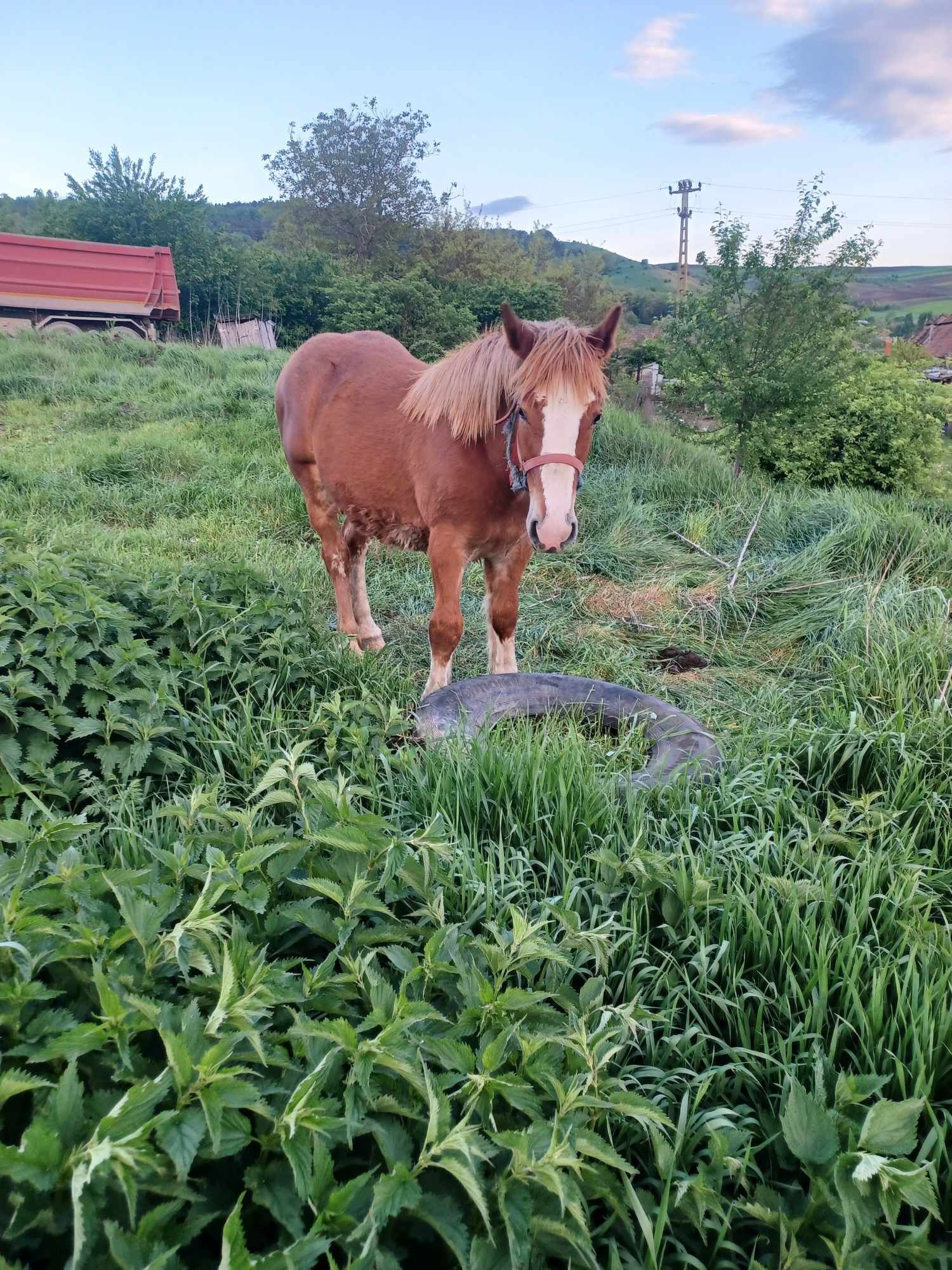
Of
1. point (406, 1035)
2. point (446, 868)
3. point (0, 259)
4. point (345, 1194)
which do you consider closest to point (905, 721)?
point (446, 868)

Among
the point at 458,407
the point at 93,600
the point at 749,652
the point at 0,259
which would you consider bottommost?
the point at 749,652

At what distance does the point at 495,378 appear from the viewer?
9.82 feet

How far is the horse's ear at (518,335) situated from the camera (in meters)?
2.63

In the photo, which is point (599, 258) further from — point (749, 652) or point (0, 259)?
point (749, 652)

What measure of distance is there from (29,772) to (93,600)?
81cm

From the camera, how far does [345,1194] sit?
818 millimetres

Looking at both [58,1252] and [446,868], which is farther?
[446,868]

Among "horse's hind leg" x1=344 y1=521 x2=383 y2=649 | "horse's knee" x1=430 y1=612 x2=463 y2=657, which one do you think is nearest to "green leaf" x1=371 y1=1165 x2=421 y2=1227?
"horse's knee" x1=430 y1=612 x2=463 y2=657

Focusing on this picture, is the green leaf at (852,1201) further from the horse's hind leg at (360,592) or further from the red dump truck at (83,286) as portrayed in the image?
the red dump truck at (83,286)

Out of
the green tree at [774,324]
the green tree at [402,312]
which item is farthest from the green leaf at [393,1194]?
the green tree at [402,312]

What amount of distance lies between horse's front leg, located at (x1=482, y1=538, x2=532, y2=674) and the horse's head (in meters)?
0.71

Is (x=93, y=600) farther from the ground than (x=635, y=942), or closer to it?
farther from the ground

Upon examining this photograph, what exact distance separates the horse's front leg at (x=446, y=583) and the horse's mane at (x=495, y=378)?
449mm

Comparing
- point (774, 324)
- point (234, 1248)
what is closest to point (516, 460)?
point (234, 1248)
